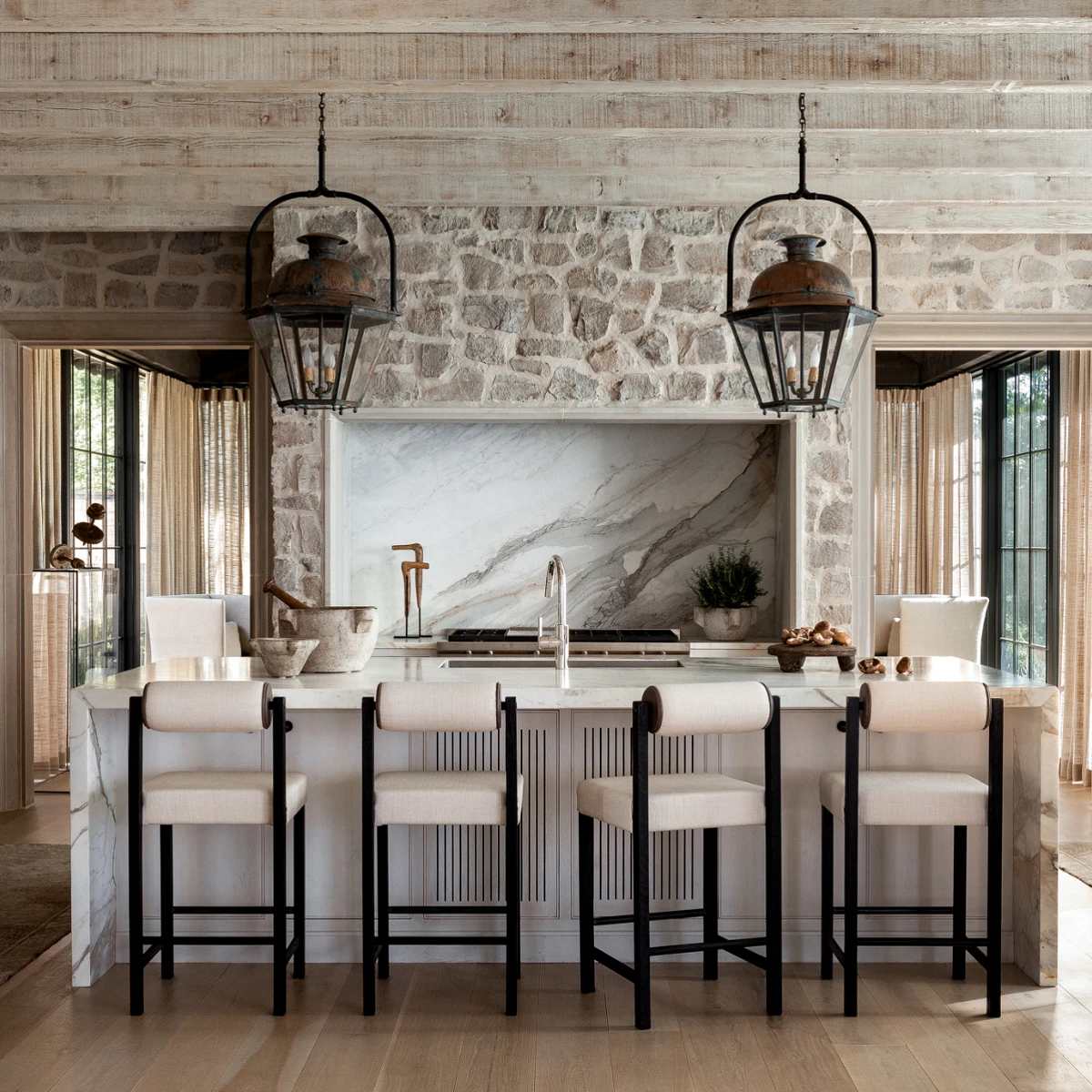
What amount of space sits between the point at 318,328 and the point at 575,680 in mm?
1280

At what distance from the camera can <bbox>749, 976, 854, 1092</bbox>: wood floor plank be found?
2.77 m

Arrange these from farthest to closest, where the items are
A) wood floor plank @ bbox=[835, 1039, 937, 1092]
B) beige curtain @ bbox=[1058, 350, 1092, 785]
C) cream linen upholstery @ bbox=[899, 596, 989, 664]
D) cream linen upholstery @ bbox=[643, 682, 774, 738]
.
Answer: cream linen upholstery @ bbox=[899, 596, 989, 664] < beige curtain @ bbox=[1058, 350, 1092, 785] < cream linen upholstery @ bbox=[643, 682, 774, 738] < wood floor plank @ bbox=[835, 1039, 937, 1092]

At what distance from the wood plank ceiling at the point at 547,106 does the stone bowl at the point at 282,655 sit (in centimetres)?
169

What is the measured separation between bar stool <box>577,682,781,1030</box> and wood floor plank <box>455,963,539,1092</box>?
259 millimetres

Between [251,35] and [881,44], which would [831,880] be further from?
[251,35]

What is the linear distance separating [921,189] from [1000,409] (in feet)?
12.0

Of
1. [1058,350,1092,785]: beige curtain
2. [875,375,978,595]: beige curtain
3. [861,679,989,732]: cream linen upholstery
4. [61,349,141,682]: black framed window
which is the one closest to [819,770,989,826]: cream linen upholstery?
[861,679,989,732]: cream linen upholstery

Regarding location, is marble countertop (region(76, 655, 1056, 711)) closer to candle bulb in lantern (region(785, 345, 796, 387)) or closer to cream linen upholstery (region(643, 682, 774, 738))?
cream linen upholstery (region(643, 682, 774, 738))

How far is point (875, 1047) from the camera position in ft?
9.76

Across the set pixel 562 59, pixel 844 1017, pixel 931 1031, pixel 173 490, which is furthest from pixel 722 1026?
pixel 173 490

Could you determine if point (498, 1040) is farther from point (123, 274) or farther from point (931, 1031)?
point (123, 274)

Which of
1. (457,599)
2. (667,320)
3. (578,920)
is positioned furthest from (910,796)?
(457,599)

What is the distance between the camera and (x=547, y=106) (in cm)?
423

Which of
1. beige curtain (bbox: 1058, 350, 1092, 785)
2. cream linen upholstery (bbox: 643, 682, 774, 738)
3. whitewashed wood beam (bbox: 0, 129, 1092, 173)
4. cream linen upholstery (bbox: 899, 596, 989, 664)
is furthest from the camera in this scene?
cream linen upholstery (bbox: 899, 596, 989, 664)
